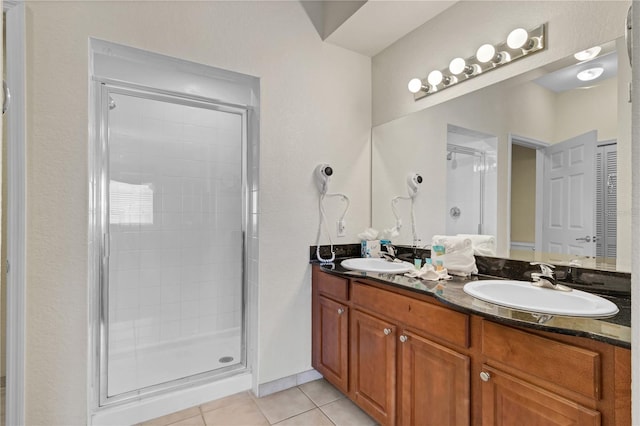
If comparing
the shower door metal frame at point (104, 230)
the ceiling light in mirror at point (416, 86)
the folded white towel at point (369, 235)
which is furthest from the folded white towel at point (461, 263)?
the shower door metal frame at point (104, 230)

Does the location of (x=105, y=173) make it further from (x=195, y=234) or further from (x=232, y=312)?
(x=232, y=312)

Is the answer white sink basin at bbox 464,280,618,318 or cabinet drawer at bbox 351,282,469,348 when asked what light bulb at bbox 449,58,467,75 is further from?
cabinet drawer at bbox 351,282,469,348

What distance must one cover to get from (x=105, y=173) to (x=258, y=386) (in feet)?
5.71

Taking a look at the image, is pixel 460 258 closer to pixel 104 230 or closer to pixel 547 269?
pixel 547 269

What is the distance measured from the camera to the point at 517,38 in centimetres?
175

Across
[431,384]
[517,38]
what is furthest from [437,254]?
[517,38]

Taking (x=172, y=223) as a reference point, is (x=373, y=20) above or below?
above

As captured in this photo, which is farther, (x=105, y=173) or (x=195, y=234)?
(x=195, y=234)

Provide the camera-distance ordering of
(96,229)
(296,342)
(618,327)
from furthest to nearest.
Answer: (296,342) < (96,229) < (618,327)

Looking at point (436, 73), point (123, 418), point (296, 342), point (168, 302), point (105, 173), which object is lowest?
point (123, 418)

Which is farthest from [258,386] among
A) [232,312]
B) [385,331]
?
[385,331]

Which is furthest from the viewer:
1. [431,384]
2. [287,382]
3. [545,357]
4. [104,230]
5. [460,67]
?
[287,382]

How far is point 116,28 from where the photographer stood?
179cm

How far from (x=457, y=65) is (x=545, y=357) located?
167 cm
